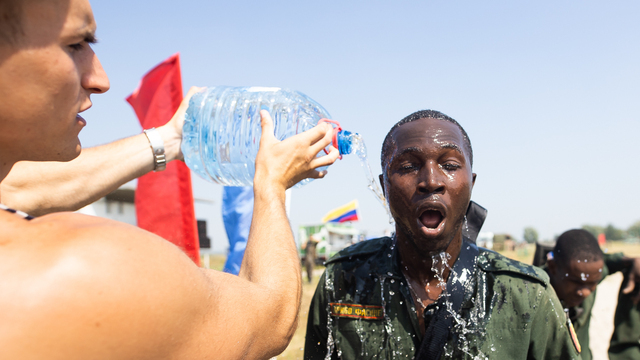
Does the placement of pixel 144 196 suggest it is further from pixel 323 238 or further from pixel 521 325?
pixel 323 238

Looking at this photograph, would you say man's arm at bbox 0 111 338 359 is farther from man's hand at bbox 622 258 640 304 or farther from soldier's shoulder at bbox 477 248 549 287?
man's hand at bbox 622 258 640 304

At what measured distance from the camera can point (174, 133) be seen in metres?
3.03

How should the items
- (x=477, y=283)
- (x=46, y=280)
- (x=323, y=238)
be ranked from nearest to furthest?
(x=46, y=280)
(x=477, y=283)
(x=323, y=238)

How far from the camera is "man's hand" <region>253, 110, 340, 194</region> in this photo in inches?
77.9

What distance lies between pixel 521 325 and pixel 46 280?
7.08ft

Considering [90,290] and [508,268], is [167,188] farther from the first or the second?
[90,290]

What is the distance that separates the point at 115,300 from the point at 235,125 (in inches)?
105

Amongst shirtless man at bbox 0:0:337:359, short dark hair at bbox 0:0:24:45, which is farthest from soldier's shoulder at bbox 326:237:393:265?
short dark hair at bbox 0:0:24:45

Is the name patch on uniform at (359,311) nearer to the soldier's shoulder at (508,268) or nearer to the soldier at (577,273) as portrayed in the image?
the soldier's shoulder at (508,268)

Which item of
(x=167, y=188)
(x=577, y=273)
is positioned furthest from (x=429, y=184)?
(x=167, y=188)

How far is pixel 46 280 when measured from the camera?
108 centimetres

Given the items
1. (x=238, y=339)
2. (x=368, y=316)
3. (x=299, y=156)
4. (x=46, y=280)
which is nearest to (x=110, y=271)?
(x=46, y=280)

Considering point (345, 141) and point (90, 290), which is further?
point (345, 141)

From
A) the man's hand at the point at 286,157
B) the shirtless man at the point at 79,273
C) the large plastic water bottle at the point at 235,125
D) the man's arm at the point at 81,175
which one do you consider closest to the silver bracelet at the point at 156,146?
the man's arm at the point at 81,175
